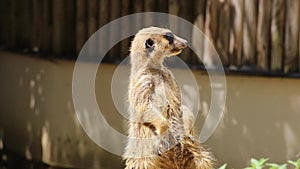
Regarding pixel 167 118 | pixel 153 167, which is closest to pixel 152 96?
pixel 167 118

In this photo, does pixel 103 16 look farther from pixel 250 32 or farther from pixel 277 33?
pixel 277 33

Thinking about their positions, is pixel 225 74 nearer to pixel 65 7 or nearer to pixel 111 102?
pixel 111 102

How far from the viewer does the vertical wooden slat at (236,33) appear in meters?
6.73

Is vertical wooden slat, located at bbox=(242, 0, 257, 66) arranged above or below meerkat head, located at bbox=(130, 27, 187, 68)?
below

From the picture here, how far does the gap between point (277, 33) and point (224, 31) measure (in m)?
0.52

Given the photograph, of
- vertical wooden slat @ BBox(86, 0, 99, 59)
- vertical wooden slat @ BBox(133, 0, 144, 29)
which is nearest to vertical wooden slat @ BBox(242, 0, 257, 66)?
vertical wooden slat @ BBox(133, 0, 144, 29)

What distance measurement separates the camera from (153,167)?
2.72 meters

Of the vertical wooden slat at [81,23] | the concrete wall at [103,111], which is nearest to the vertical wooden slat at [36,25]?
the concrete wall at [103,111]

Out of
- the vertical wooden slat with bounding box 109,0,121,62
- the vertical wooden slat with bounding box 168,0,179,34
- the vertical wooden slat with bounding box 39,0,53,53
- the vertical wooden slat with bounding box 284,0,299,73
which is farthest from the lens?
the vertical wooden slat with bounding box 39,0,53,53

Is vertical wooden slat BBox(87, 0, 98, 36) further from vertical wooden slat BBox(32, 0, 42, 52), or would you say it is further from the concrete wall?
vertical wooden slat BBox(32, 0, 42, 52)

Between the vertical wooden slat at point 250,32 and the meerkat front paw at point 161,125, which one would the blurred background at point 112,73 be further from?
the meerkat front paw at point 161,125

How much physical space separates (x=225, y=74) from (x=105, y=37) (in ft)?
4.41

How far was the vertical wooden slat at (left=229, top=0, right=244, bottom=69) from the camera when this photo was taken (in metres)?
6.73

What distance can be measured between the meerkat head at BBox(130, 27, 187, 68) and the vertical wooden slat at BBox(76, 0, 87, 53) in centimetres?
482
